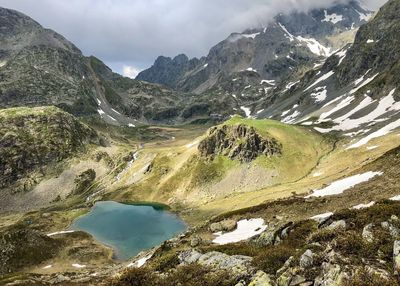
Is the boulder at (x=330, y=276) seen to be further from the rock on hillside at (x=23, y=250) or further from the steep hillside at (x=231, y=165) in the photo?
the steep hillside at (x=231, y=165)

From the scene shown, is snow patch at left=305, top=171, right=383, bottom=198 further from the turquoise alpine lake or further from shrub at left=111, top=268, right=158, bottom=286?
shrub at left=111, top=268, right=158, bottom=286

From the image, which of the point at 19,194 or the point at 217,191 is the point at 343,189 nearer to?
the point at 217,191

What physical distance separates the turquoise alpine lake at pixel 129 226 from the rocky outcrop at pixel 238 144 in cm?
3365

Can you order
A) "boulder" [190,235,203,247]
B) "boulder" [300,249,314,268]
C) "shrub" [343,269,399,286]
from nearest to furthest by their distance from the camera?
"shrub" [343,269,399,286] → "boulder" [300,249,314,268] → "boulder" [190,235,203,247]

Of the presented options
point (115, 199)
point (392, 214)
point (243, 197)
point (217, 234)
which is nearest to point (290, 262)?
point (392, 214)

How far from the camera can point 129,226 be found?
120 meters

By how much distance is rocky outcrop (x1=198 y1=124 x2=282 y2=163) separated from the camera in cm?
15150

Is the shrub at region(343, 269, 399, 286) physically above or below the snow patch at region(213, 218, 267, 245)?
above

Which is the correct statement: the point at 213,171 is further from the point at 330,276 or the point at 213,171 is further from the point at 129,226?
the point at 330,276

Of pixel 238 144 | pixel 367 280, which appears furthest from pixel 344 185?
pixel 238 144

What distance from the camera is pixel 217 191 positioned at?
143 m

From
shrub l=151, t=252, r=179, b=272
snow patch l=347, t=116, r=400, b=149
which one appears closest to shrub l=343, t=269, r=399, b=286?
shrub l=151, t=252, r=179, b=272

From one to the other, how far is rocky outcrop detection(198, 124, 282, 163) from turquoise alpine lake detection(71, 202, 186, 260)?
110ft

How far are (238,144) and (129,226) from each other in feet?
177
